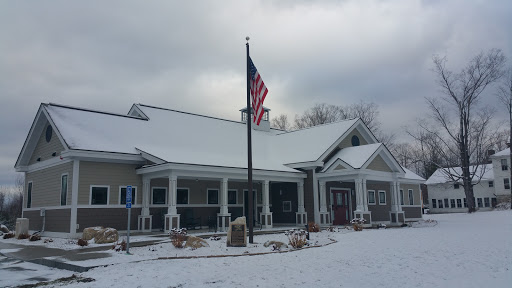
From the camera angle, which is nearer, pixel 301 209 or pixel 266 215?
pixel 266 215

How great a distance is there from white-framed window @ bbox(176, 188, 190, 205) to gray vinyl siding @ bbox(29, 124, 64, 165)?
630 cm

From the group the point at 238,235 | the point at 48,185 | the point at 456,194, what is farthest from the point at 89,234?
the point at 456,194

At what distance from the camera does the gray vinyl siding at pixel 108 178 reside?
749 inches

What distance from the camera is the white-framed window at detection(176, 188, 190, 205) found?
2236 centimetres

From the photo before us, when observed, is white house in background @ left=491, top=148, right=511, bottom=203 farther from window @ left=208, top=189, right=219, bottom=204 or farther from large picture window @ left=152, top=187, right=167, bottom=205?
large picture window @ left=152, top=187, right=167, bottom=205

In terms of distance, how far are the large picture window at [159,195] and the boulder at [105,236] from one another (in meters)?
5.26

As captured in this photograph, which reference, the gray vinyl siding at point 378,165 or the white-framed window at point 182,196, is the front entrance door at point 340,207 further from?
the white-framed window at point 182,196

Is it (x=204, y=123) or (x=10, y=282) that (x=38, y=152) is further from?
(x=10, y=282)

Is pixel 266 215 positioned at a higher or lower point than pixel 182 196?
lower

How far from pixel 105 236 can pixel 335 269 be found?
392 inches

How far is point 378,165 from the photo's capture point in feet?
83.5

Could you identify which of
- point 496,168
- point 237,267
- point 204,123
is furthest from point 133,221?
point 496,168

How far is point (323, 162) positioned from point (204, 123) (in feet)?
28.3

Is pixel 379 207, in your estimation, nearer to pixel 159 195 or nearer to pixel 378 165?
pixel 378 165
